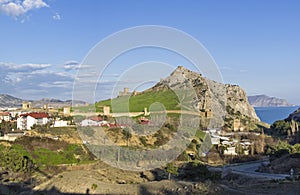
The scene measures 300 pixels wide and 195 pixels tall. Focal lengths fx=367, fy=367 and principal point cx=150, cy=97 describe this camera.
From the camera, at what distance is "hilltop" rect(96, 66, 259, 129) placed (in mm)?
73125

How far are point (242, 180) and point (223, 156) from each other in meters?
22.2

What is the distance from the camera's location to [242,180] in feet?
103

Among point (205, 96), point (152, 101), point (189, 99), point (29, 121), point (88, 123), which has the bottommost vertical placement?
point (88, 123)

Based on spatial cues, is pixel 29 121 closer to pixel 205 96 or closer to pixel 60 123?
pixel 60 123

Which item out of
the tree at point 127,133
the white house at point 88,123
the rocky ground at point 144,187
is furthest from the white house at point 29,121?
the rocky ground at point 144,187

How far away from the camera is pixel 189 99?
72438 millimetres

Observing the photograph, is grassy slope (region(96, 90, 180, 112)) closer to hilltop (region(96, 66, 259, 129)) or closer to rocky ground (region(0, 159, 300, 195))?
hilltop (region(96, 66, 259, 129))

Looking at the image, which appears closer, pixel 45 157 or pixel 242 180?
pixel 242 180

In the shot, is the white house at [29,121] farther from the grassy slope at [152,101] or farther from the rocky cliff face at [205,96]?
the rocky cliff face at [205,96]

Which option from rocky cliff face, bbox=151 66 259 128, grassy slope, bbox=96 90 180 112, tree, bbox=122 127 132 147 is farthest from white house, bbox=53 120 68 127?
grassy slope, bbox=96 90 180 112

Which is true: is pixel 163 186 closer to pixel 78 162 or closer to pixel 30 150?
pixel 78 162

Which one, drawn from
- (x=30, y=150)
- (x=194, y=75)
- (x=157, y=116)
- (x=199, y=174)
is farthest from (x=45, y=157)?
(x=194, y=75)

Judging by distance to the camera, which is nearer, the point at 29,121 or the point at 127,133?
the point at 127,133

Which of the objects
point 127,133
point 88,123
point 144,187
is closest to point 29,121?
point 88,123
